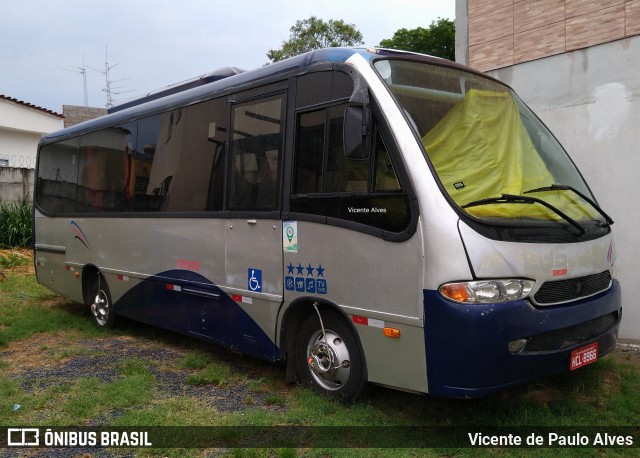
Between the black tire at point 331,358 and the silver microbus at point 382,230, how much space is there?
0.02m

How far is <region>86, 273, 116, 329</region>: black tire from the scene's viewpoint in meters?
8.24

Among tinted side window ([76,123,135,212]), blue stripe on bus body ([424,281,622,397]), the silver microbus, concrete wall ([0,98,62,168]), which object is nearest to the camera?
blue stripe on bus body ([424,281,622,397])

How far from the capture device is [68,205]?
9.09 metres

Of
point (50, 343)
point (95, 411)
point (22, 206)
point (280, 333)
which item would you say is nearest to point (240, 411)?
point (280, 333)

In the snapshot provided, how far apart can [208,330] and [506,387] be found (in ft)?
10.7

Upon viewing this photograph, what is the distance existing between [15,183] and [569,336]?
17.3m

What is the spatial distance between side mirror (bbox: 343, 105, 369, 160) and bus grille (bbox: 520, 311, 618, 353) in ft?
5.65

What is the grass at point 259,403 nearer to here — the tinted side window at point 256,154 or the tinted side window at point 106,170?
the tinted side window at point 256,154

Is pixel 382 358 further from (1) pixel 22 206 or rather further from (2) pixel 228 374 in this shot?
(1) pixel 22 206

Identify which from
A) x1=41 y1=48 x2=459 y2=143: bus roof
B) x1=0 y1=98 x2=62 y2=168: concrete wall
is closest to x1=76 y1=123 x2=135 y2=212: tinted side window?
x1=41 y1=48 x2=459 y2=143: bus roof

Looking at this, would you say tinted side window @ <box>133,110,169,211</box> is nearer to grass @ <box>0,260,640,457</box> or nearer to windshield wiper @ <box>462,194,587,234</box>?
grass @ <box>0,260,640,457</box>

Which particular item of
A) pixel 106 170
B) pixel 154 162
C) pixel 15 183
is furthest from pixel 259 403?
pixel 15 183

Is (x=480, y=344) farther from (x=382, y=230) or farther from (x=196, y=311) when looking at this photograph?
(x=196, y=311)

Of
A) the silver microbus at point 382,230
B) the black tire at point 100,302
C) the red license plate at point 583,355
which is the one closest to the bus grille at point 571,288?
the silver microbus at point 382,230
